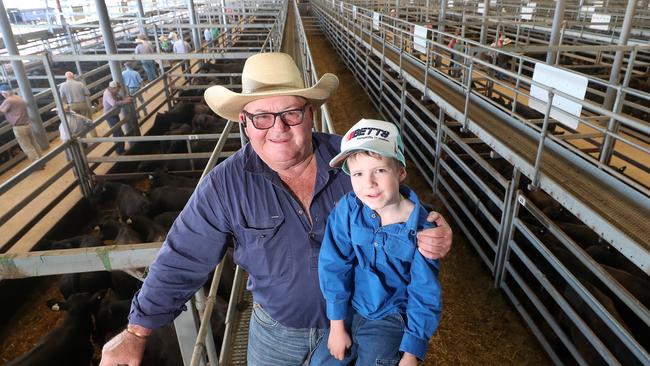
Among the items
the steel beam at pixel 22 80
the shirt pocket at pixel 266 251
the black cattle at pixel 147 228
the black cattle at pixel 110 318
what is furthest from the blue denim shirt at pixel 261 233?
the steel beam at pixel 22 80

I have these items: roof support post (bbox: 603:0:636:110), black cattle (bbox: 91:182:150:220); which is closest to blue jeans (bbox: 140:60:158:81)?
black cattle (bbox: 91:182:150:220)

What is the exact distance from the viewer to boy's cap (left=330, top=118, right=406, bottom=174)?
1.97 metres

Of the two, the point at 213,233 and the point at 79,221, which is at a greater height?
the point at 213,233

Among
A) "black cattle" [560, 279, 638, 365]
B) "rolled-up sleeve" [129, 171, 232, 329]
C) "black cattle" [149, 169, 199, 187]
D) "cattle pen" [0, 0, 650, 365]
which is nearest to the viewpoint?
"rolled-up sleeve" [129, 171, 232, 329]

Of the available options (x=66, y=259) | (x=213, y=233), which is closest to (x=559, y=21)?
(x=213, y=233)

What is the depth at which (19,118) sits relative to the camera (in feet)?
33.8

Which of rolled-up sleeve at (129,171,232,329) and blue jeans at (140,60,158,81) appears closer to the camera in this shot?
rolled-up sleeve at (129,171,232,329)

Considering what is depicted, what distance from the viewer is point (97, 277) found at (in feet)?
20.7

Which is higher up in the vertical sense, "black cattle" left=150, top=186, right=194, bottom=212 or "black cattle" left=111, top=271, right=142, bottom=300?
"black cattle" left=150, top=186, right=194, bottom=212

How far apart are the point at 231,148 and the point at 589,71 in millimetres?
12183

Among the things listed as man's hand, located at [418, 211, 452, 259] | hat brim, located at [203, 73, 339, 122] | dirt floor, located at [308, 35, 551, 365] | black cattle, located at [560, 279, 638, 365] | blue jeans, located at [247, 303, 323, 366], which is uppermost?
hat brim, located at [203, 73, 339, 122]

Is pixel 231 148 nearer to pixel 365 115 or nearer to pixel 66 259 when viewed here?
pixel 365 115

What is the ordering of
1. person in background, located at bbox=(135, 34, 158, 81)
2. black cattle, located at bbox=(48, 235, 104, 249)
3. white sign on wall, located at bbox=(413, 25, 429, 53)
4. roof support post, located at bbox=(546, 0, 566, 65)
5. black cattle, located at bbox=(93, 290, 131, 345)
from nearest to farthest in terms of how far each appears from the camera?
black cattle, located at bbox=(93, 290, 131, 345)
black cattle, located at bbox=(48, 235, 104, 249)
roof support post, located at bbox=(546, 0, 566, 65)
white sign on wall, located at bbox=(413, 25, 429, 53)
person in background, located at bbox=(135, 34, 158, 81)

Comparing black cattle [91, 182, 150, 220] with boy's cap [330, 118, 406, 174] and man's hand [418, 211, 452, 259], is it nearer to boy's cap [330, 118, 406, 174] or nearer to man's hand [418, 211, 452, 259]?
boy's cap [330, 118, 406, 174]
